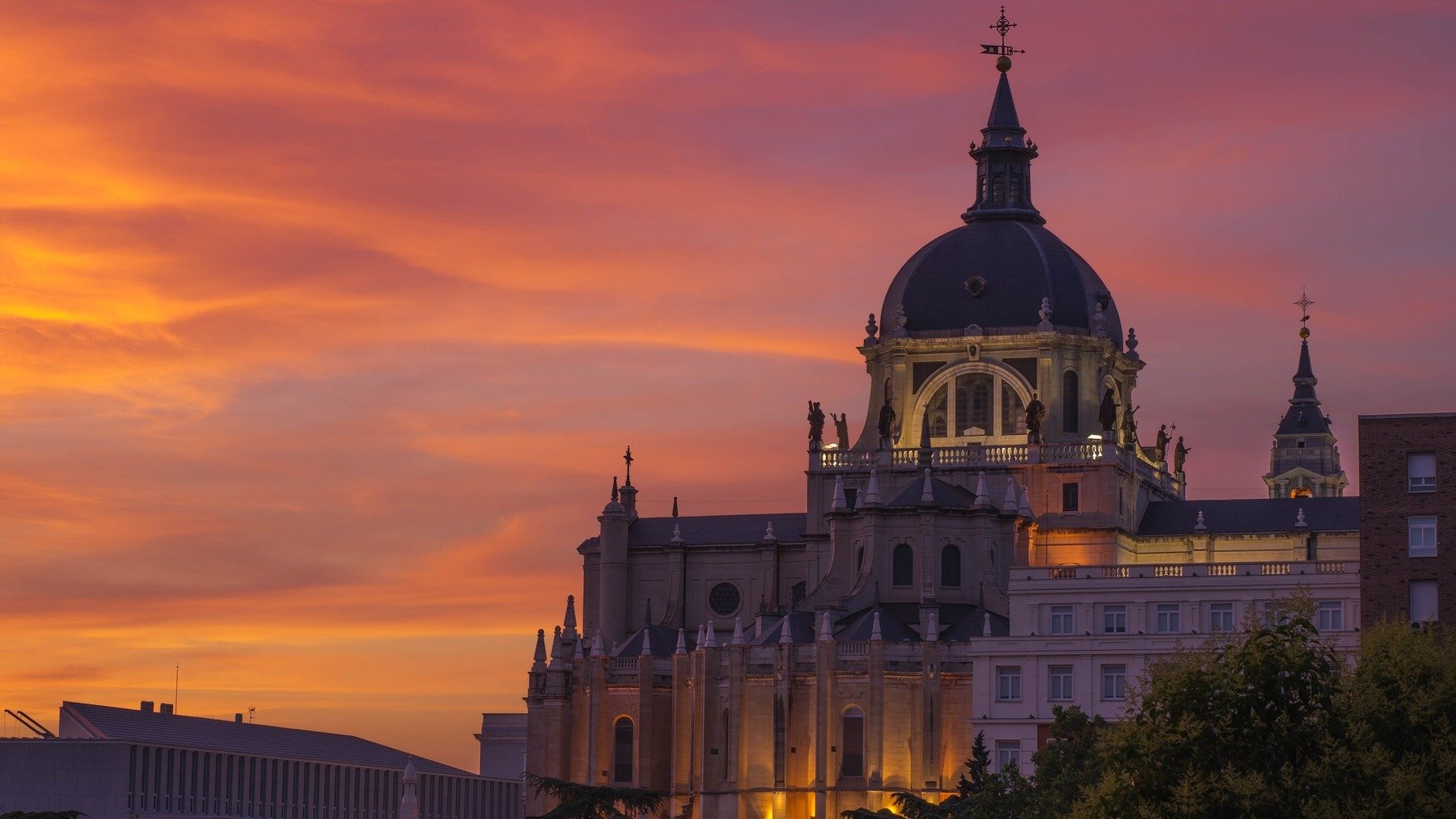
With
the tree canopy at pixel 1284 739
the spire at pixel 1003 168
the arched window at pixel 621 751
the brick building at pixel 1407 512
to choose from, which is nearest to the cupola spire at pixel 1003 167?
the spire at pixel 1003 168

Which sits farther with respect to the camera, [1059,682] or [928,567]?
[928,567]

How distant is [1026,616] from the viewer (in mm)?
147750

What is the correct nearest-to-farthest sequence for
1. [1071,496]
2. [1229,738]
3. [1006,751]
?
1. [1229,738]
2. [1006,751]
3. [1071,496]

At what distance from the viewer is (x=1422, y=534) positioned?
112250 mm

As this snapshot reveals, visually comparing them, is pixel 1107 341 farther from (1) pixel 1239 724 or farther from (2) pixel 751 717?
(1) pixel 1239 724

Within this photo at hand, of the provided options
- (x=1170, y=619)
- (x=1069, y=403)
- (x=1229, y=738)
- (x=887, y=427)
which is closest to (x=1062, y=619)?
(x=1170, y=619)

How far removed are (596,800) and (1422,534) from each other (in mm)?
62619

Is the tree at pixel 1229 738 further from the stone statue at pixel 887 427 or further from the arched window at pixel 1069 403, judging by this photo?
the arched window at pixel 1069 403

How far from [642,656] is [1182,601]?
4469 cm

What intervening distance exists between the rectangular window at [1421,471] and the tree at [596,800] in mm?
61448

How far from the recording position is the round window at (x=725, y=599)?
190 metres

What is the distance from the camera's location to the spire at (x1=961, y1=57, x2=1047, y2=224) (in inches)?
7633

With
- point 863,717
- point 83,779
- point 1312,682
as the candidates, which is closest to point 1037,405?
point 863,717

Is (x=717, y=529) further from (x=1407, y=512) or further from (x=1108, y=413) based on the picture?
(x=1407, y=512)
